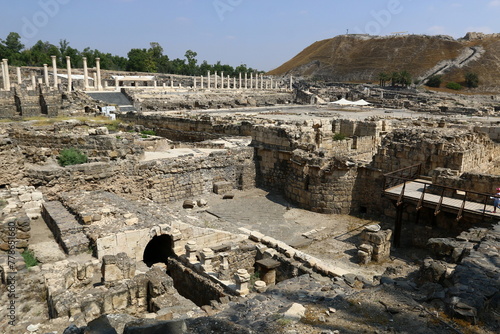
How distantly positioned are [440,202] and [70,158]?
11.7 metres

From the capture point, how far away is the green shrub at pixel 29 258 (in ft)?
25.6

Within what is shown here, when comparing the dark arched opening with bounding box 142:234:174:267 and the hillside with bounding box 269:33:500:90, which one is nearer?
the dark arched opening with bounding box 142:234:174:267

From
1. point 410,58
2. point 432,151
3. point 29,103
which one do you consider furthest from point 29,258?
point 410,58

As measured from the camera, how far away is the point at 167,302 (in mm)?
6855

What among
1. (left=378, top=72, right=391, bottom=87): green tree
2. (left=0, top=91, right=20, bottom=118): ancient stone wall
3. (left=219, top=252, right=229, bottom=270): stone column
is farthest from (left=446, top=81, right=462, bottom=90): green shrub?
(left=219, top=252, right=229, bottom=270): stone column

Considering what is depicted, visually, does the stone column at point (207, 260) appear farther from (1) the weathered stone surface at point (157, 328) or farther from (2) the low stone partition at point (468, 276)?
(1) the weathered stone surface at point (157, 328)

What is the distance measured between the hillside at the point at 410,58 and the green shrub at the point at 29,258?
7482cm

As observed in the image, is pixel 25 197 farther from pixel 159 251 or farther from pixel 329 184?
pixel 329 184

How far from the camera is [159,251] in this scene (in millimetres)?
11023

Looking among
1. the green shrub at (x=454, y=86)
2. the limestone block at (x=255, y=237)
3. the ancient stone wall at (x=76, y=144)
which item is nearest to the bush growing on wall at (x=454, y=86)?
the green shrub at (x=454, y=86)

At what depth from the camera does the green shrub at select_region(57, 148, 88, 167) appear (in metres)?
13.0

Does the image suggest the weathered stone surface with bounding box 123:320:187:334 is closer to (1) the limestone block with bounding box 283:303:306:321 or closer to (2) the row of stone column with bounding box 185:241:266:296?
(1) the limestone block with bounding box 283:303:306:321

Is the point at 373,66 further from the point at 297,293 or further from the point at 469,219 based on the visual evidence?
the point at 297,293

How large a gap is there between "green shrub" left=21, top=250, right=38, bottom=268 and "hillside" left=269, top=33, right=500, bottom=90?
245ft
